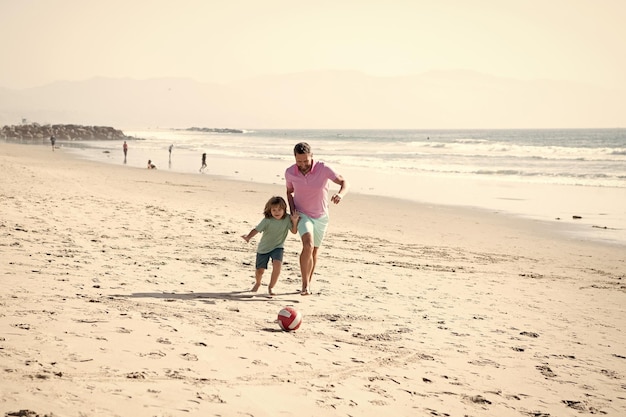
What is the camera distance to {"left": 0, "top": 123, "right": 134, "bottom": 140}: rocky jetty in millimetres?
69125

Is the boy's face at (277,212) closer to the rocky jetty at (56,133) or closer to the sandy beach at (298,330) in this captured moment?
the sandy beach at (298,330)

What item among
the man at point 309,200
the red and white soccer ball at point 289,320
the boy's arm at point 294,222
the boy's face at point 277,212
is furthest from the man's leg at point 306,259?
the red and white soccer ball at point 289,320

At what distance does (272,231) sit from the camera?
6.99m

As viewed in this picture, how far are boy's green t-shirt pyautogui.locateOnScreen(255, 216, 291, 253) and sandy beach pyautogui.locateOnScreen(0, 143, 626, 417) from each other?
595 mm

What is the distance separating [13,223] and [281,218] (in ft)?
17.5

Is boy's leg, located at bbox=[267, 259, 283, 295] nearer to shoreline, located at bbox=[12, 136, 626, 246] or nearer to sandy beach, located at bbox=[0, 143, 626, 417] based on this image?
sandy beach, located at bbox=[0, 143, 626, 417]

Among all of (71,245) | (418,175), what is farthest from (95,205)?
(418,175)

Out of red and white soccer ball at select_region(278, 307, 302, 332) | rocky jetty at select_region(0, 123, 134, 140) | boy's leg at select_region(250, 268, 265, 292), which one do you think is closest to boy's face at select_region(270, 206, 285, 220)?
boy's leg at select_region(250, 268, 265, 292)

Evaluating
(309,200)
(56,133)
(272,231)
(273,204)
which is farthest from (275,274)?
(56,133)

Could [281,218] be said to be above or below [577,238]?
above

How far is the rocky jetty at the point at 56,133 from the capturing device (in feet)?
227

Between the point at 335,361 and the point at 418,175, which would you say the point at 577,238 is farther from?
the point at 418,175

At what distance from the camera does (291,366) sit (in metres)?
4.61

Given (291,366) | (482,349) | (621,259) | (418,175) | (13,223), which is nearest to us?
(291,366)
